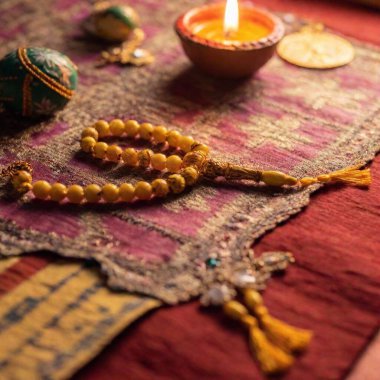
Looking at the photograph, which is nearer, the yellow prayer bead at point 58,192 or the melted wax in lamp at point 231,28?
the yellow prayer bead at point 58,192

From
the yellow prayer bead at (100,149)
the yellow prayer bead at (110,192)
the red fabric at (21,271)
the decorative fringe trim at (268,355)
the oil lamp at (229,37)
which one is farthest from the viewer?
the oil lamp at (229,37)

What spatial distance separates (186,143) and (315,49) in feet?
1.69

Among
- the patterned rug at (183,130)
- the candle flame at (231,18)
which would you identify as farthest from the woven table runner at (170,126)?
the candle flame at (231,18)

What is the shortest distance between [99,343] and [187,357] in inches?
4.5

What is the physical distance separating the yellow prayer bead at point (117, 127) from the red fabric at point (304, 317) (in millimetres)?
374

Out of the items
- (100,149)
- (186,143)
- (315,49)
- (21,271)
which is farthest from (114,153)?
(315,49)

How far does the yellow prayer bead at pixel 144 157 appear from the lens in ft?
3.67

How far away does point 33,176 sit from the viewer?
1115 mm

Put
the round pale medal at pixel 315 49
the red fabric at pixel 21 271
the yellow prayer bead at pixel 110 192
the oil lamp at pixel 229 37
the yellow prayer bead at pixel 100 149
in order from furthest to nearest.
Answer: the round pale medal at pixel 315 49 → the oil lamp at pixel 229 37 → the yellow prayer bead at pixel 100 149 → the yellow prayer bead at pixel 110 192 → the red fabric at pixel 21 271

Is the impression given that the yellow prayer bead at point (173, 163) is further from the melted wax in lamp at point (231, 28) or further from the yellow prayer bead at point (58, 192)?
the melted wax in lamp at point (231, 28)

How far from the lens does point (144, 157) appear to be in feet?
3.67

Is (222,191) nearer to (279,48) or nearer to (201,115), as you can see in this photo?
(201,115)

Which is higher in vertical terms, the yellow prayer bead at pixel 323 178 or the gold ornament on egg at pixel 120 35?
the gold ornament on egg at pixel 120 35

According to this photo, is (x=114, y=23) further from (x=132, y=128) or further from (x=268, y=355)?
(x=268, y=355)
